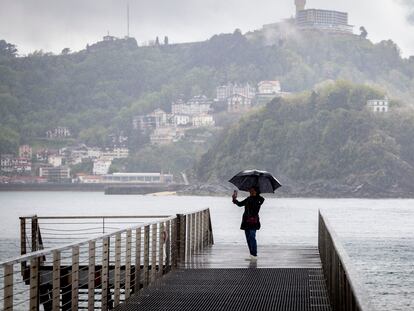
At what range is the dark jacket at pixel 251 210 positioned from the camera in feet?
62.3

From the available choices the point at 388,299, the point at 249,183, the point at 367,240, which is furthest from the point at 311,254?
the point at 367,240

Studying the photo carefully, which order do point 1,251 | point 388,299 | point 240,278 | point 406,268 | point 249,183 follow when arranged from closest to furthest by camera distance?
1. point 240,278
2. point 249,183
3. point 388,299
4. point 406,268
5. point 1,251

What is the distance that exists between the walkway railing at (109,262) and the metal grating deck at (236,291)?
30 cm

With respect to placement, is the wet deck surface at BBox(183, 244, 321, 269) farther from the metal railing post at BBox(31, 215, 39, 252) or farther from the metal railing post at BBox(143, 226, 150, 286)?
the metal railing post at BBox(143, 226, 150, 286)

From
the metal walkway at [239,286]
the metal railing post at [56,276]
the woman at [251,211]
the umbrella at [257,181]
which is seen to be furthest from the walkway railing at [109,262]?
the umbrella at [257,181]

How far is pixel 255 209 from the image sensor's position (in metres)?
19.1

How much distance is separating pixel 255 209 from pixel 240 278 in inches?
108

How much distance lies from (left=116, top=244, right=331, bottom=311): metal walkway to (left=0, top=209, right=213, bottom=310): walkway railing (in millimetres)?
248

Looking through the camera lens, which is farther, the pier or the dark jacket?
the dark jacket

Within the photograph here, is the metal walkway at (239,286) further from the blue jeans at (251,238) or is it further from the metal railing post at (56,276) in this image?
the metal railing post at (56,276)

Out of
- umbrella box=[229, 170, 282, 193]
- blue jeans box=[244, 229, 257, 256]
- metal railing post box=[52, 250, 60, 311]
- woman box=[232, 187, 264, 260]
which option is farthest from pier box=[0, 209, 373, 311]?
umbrella box=[229, 170, 282, 193]

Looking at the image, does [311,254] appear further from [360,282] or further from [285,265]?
[360,282]

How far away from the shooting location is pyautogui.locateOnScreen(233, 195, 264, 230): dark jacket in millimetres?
18984

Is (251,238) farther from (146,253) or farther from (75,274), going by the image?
(75,274)
